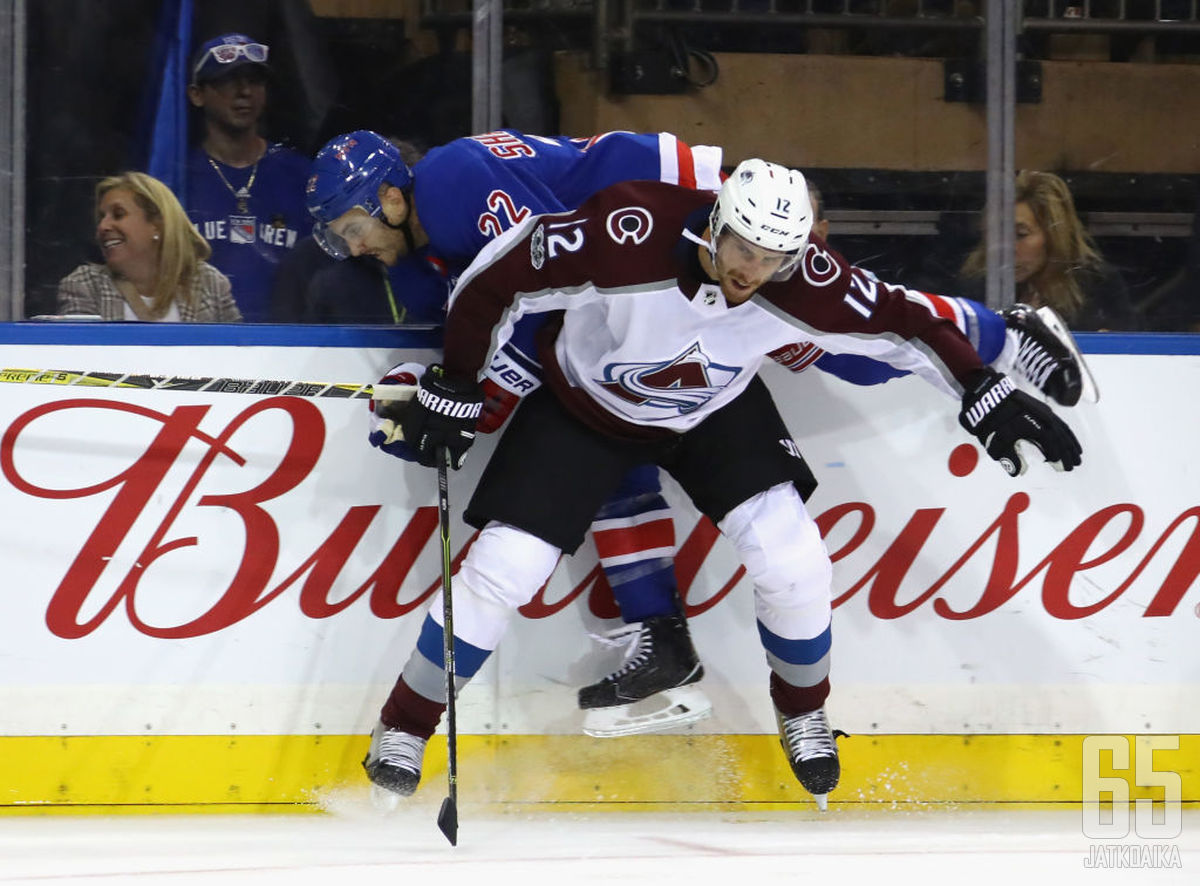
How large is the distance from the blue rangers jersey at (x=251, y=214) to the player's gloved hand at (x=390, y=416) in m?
0.38

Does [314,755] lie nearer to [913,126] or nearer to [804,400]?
[804,400]

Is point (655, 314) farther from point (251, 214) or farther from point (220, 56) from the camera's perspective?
point (220, 56)

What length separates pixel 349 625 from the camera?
10.0 feet

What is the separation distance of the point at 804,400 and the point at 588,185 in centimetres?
64

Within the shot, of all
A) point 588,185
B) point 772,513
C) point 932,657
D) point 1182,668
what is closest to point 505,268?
point 588,185

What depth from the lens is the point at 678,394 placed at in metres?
2.75

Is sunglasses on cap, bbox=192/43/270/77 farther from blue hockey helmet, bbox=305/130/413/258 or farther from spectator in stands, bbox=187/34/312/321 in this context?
blue hockey helmet, bbox=305/130/413/258

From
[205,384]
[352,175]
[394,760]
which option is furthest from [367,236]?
[394,760]

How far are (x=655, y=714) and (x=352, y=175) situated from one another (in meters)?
1.22

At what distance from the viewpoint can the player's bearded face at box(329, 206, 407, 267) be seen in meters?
2.91

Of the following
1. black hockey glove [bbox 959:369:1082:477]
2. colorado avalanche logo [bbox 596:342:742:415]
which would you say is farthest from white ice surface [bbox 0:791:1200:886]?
colorado avalanche logo [bbox 596:342:742:415]

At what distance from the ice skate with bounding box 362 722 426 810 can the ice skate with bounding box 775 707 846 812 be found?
72 centimetres

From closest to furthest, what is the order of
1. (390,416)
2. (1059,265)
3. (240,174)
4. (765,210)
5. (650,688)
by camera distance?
1. (765,210)
2. (390,416)
3. (650,688)
4. (240,174)
5. (1059,265)

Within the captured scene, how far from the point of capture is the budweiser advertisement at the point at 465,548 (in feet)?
9.78
